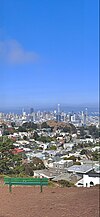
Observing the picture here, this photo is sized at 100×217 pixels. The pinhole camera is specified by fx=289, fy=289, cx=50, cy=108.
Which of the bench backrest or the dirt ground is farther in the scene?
the bench backrest

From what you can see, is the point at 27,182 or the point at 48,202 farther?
the point at 27,182

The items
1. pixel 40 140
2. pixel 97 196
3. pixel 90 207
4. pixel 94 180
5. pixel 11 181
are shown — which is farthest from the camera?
pixel 40 140

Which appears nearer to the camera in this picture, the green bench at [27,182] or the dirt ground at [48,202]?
the dirt ground at [48,202]

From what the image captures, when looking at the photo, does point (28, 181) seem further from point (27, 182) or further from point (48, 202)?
point (48, 202)

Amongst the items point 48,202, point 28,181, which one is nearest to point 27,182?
point 28,181

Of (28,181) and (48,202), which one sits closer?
(48,202)

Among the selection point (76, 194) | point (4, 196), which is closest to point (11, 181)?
point (4, 196)

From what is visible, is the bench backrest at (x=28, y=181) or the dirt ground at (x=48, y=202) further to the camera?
the bench backrest at (x=28, y=181)

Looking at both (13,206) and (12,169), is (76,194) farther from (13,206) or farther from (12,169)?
(12,169)
